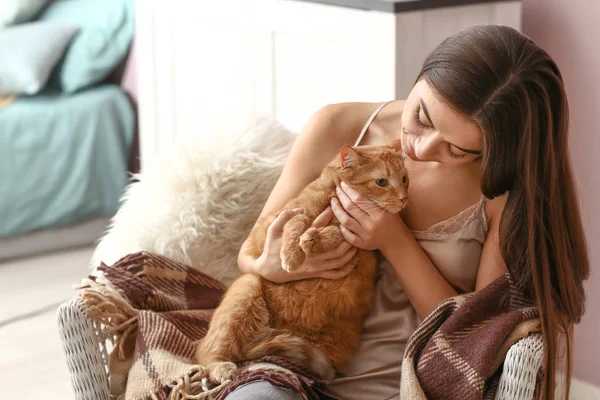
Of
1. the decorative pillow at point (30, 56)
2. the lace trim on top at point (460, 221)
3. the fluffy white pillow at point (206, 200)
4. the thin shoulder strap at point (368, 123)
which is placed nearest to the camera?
the lace trim on top at point (460, 221)

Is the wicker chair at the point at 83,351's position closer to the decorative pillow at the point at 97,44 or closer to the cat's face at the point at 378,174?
the cat's face at the point at 378,174

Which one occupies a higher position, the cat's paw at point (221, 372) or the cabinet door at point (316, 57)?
the cabinet door at point (316, 57)

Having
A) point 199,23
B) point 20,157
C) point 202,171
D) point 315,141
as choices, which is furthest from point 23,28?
point 315,141

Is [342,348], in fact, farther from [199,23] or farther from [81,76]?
[81,76]

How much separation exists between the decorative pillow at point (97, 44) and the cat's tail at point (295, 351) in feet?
6.65

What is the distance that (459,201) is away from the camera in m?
1.54

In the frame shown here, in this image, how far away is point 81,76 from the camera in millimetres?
3201

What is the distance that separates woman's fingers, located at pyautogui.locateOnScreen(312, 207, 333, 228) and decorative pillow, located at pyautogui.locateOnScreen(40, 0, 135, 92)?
1.93 meters

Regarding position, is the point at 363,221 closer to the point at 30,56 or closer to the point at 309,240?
the point at 309,240

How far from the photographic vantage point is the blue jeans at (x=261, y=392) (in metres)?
1.30

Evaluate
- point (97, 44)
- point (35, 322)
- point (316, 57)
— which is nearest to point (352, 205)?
point (316, 57)

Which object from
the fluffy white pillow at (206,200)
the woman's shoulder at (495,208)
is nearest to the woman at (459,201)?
the woman's shoulder at (495,208)

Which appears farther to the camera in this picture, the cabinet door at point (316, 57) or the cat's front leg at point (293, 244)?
the cabinet door at point (316, 57)

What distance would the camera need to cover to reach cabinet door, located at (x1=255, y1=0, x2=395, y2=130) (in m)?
1.90
